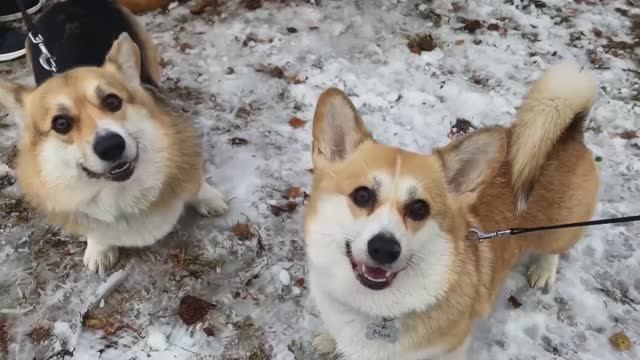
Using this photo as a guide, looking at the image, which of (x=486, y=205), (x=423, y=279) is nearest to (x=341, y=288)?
(x=423, y=279)

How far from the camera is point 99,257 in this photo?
294 centimetres

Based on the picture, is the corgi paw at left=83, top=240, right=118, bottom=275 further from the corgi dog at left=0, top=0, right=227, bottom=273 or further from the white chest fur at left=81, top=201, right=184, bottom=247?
the white chest fur at left=81, top=201, right=184, bottom=247

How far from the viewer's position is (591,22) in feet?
14.3

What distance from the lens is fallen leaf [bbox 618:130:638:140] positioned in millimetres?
3611

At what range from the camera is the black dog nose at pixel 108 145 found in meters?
2.28

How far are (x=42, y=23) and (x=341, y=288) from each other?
266 cm

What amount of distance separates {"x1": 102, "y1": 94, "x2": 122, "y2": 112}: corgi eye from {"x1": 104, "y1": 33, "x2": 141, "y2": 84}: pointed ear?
274 mm

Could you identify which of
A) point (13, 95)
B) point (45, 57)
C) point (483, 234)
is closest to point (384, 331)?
point (483, 234)

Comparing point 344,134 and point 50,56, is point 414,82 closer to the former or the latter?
point 344,134

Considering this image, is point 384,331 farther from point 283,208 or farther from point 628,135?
point 628,135

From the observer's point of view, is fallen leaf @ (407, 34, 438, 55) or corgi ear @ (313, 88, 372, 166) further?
fallen leaf @ (407, 34, 438, 55)

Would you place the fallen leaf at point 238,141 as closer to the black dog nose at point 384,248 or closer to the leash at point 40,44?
the leash at point 40,44

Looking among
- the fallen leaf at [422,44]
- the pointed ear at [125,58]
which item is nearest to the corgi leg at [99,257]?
the pointed ear at [125,58]

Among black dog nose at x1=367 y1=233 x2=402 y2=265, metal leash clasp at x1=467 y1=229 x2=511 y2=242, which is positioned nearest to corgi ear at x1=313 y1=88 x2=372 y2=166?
black dog nose at x1=367 y1=233 x2=402 y2=265
